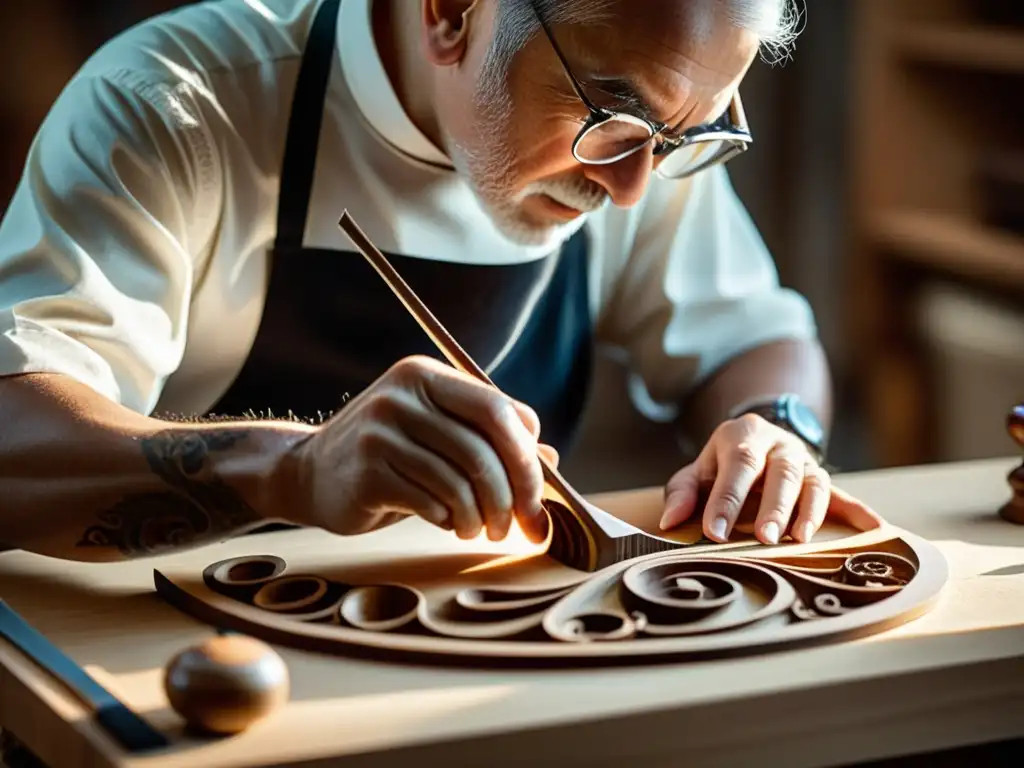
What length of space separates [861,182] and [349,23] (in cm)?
272

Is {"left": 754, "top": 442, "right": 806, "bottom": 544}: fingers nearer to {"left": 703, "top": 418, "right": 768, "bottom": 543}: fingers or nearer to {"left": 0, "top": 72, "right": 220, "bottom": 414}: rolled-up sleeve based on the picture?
{"left": 703, "top": 418, "right": 768, "bottom": 543}: fingers

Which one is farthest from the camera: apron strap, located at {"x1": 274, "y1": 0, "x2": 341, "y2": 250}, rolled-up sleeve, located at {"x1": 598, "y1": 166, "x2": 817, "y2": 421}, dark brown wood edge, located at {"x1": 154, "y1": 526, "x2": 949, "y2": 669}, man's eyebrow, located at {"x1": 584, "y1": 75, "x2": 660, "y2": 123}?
rolled-up sleeve, located at {"x1": 598, "y1": 166, "x2": 817, "y2": 421}

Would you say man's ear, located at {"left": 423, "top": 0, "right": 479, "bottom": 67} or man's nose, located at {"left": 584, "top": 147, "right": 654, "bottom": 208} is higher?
man's ear, located at {"left": 423, "top": 0, "right": 479, "bottom": 67}

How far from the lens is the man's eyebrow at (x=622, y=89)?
171cm

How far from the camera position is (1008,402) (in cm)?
424

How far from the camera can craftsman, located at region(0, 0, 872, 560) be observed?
1.61 meters

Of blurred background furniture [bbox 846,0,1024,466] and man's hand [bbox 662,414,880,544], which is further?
blurred background furniture [bbox 846,0,1024,466]

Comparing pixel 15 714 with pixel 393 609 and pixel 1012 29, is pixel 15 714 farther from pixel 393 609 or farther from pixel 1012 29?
pixel 1012 29

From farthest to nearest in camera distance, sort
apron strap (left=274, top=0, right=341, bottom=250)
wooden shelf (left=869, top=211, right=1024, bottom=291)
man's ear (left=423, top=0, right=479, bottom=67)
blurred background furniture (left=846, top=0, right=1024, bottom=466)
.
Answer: blurred background furniture (left=846, top=0, right=1024, bottom=466) < wooden shelf (left=869, top=211, right=1024, bottom=291) < apron strap (left=274, top=0, right=341, bottom=250) < man's ear (left=423, top=0, right=479, bottom=67)

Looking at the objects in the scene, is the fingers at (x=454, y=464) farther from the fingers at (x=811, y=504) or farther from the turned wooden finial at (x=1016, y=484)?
the turned wooden finial at (x=1016, y=484)

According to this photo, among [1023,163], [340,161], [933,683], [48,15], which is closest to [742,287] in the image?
[340,161]

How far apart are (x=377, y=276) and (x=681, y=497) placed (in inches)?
22.9

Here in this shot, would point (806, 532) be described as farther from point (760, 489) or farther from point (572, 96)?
point (572, 96)

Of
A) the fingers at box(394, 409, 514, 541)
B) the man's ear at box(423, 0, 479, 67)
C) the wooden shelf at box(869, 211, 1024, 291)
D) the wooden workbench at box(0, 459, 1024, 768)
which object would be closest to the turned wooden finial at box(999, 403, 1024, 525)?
the wooden workbench at box(0, 459, 1024, 768)
